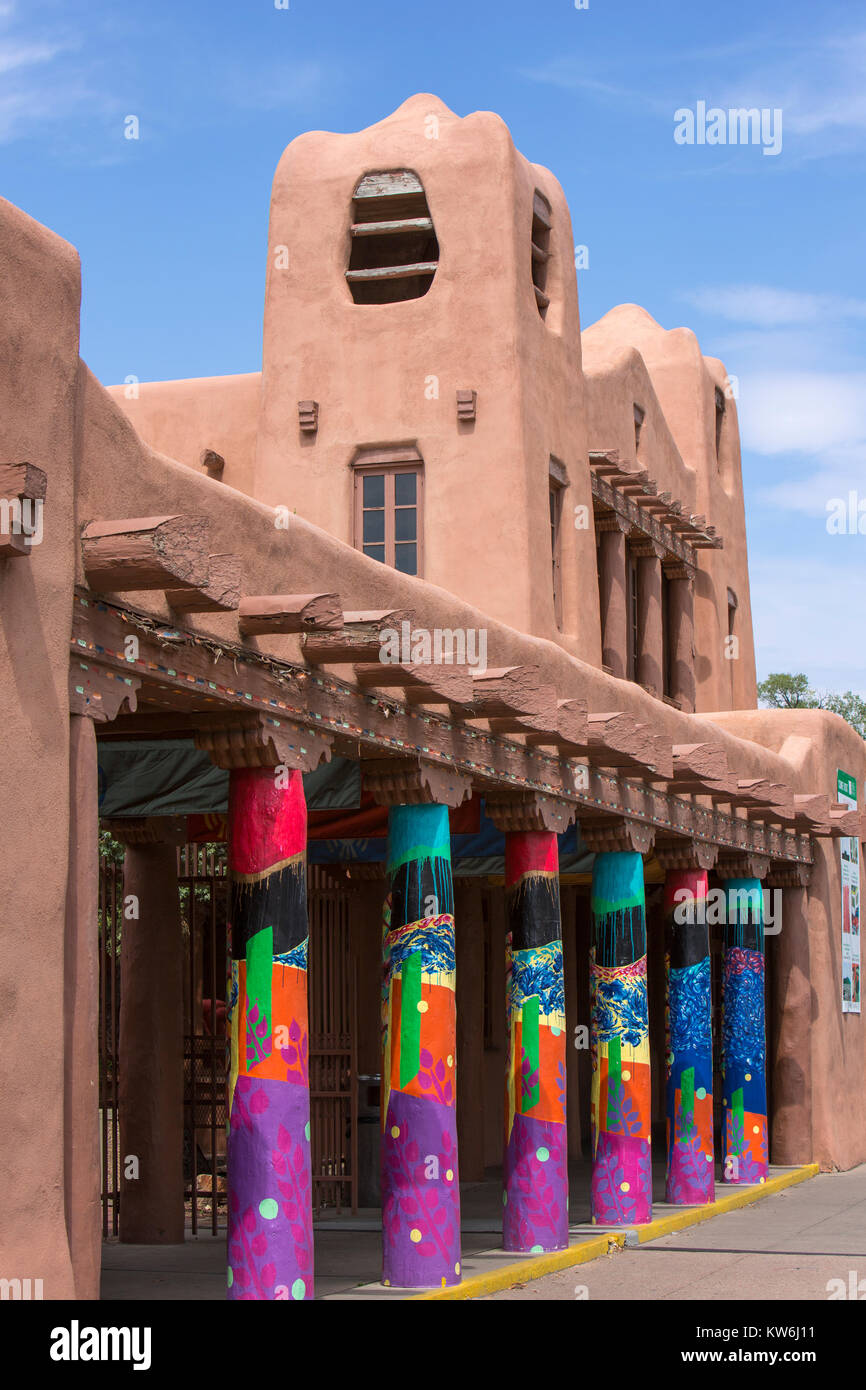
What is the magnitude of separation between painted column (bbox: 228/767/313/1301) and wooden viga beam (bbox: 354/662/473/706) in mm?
962

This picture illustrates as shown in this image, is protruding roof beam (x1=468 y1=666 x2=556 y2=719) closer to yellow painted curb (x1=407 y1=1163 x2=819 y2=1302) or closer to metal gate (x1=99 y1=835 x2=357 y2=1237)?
yellow painted curb (x1=407 y1=1163 x2=819 y2=1302)

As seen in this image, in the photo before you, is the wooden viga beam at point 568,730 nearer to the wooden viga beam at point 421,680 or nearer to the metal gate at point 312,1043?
the wooden viga beam at point 421,680

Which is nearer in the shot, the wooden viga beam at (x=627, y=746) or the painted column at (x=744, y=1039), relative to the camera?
the wooden viga beam at (x=627, y=746)

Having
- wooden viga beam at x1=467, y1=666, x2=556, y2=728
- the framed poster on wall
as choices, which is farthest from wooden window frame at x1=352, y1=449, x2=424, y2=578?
the framed poster on wall

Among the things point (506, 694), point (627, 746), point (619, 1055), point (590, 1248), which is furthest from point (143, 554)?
point (619, 1055)

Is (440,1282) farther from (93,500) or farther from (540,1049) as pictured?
(93,500)

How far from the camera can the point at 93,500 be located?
8.59 m

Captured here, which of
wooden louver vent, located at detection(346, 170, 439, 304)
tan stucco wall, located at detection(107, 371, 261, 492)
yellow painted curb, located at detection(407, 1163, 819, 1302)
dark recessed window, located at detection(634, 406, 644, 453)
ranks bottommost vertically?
yellow painted curb, located at detection(407, 1163, 819, 1302)

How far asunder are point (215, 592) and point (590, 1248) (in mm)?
7557

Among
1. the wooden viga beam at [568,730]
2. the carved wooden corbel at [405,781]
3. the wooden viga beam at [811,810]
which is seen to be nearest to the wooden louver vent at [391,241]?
the wooden viga beam at [568,730]

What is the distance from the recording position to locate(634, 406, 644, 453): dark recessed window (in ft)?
76.0

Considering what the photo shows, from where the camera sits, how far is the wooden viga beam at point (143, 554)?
→ 821cm

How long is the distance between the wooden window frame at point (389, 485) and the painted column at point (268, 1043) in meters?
8.17

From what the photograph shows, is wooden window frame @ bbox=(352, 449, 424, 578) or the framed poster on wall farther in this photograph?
the framed poster on wall
